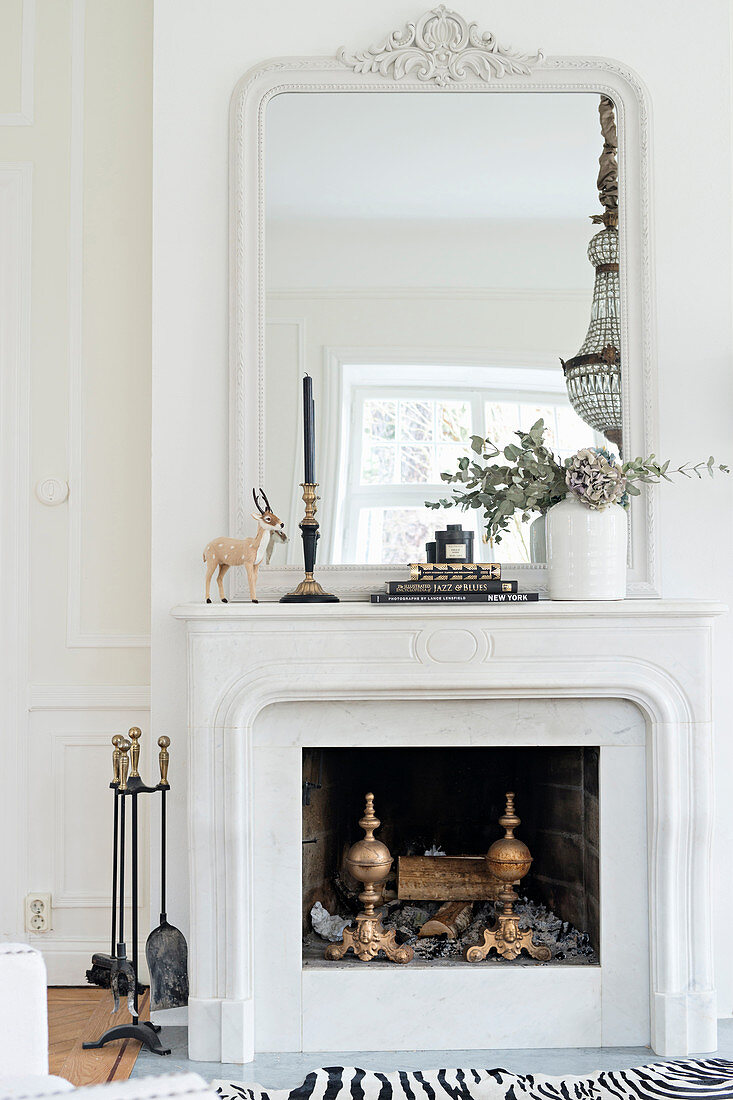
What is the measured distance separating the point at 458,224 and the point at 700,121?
2.35ft

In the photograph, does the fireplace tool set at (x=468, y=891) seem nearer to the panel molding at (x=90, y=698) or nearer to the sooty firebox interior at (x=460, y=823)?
the sooty firebox interior at (x=460, y=823)

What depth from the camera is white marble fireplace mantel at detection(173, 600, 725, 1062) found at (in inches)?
89.9

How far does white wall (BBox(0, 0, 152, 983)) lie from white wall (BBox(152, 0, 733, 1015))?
329 millimetres

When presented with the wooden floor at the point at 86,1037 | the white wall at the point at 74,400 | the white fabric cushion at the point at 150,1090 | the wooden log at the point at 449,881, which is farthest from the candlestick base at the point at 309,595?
the white fabric cushion at the point at 150,1090

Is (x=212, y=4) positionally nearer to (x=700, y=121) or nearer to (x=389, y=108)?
(x=389, y=108)

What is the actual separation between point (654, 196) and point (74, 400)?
1.79 meters

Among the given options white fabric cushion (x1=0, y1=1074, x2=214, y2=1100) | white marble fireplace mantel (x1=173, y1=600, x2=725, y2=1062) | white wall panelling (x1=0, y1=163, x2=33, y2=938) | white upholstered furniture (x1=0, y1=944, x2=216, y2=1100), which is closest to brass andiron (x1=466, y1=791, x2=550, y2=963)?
white marble fireplace mantel (x1=173, y1=600, x2=725, y2=1062)

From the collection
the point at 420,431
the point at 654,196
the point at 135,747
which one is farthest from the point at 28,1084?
the point at 654,196

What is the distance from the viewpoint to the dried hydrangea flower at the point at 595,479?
234 cm

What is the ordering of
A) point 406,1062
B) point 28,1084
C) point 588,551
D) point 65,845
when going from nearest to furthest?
1. point 28,1084
2. point 406,1062
3. point 588,551
4. point 65,845

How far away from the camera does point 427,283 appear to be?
8.71 feet

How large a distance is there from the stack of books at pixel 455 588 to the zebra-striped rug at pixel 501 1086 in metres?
1.08

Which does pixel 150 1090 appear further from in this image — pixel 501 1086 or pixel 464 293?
pixel 464 293

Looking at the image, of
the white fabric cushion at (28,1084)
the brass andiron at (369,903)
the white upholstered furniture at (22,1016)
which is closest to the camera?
the white fabric cushion at (28,1084)
